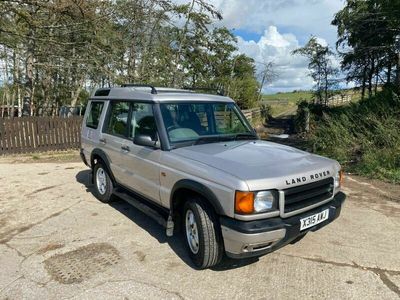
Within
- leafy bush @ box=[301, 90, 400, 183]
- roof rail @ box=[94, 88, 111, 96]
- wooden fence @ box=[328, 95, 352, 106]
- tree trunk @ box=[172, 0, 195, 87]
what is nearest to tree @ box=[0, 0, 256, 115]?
tree trunk @ box=[172, 0, 195, 87]

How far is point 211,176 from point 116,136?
2353 mm

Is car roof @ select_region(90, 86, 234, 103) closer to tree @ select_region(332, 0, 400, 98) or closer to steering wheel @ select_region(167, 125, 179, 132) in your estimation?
steering wheel @ select_region(167, 125, 179, 132)

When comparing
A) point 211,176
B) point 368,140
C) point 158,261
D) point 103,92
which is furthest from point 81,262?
point 368,140

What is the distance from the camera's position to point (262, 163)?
3.39 meters

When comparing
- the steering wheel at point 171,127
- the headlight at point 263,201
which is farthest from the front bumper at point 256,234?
the steering wheel at point 171,127

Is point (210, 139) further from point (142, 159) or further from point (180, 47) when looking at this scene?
point (180, 47)

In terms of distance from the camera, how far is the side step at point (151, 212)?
383cm

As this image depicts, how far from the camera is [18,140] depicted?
445 inches

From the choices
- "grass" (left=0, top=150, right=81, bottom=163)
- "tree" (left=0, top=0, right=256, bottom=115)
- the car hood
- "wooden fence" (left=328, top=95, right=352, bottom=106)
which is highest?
"tree" (left=0, top=0, right=256, bottom=115)

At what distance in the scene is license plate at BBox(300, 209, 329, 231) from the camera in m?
3.27

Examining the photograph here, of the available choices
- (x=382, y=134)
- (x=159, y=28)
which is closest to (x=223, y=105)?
(x=382, y=134)

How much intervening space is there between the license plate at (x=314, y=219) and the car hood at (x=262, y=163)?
0.35 meters

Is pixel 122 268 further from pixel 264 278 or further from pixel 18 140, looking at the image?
pixel 18 140

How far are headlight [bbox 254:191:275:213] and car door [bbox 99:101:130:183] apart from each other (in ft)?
7.60
